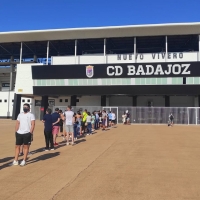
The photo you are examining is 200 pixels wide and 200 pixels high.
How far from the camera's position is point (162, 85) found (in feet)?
120

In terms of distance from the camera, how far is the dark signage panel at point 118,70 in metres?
35.8

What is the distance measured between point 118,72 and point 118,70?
0.91 ft

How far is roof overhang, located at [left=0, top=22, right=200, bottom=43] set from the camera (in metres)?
38.6

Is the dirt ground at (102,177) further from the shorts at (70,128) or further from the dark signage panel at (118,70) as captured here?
the dark signage panel at (118,70)

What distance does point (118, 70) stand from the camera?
37.2 meters

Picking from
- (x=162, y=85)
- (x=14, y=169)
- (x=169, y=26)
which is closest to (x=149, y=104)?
(x=162, y=85)

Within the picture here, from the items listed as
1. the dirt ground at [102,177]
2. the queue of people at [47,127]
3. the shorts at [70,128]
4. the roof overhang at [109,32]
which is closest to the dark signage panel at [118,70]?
the roof overhang at [109,32]

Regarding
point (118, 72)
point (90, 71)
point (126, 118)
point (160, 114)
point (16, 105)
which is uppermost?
point (90, 71)

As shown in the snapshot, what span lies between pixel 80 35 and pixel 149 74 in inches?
496

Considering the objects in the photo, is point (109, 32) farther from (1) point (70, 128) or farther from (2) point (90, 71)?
(1) point (70, 128)

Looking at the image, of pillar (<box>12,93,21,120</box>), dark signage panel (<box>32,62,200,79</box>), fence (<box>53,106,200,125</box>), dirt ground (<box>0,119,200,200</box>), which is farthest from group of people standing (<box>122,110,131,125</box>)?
dirt ground (<box>0,119,200,200</box>)

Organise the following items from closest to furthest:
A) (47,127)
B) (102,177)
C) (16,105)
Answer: (102,177), (47,127), (16,105)

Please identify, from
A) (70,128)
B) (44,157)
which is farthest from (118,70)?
(44,157)

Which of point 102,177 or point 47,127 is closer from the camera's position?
point 102,177
